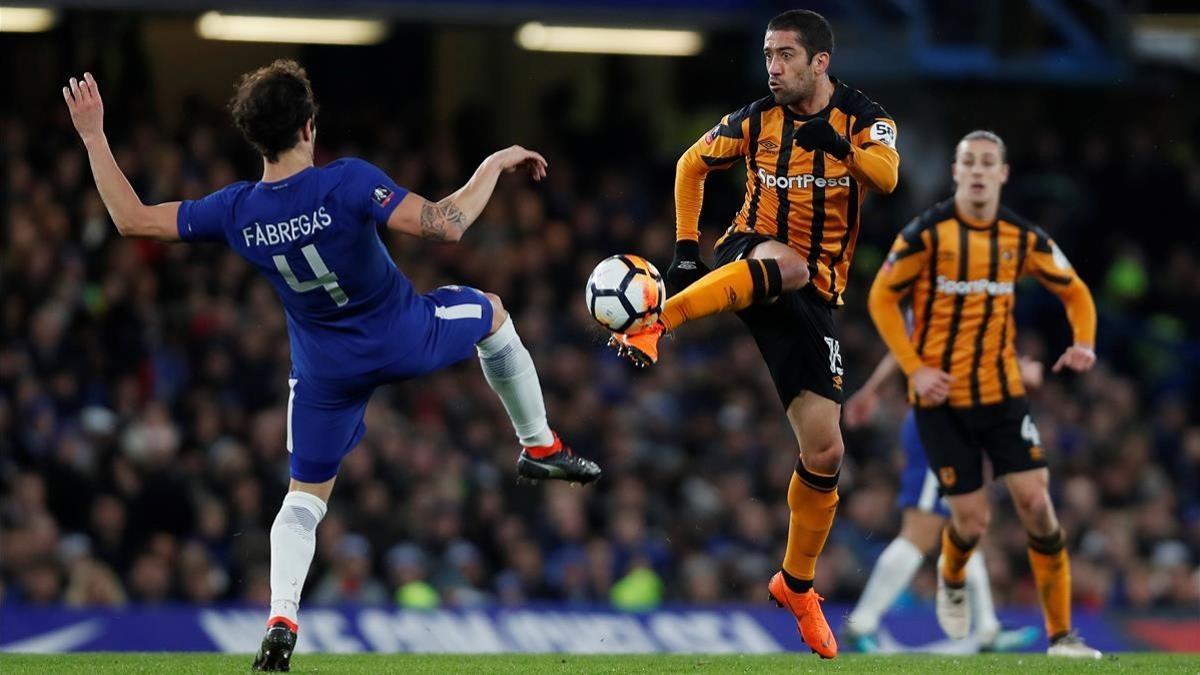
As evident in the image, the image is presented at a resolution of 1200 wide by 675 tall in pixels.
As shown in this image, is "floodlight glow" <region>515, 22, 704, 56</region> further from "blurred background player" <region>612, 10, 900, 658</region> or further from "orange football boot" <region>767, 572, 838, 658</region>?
"orange football boot" <region>767, 572, 838, 658</region>

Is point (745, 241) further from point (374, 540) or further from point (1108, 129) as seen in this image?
point (1108, 129)

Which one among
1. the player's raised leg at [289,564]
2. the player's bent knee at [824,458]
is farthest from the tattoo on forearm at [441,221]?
the player's bent knee at [824,458]

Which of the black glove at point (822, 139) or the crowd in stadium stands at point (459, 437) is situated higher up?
the black glove at point (822, 139)

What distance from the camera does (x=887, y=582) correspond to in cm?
1128

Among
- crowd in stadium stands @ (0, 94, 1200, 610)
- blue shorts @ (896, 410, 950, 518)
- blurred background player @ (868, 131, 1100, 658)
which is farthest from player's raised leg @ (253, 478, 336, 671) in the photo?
crowd in stadium stands @ (0, 94, 1200, 610)

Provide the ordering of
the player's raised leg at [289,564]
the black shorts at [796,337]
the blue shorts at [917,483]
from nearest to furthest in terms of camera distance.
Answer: the player's raised leg at [289,564] < the black shorts at [796,337] < the blue shorts at [917,483]

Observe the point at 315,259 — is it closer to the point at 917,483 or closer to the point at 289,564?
the point at 289,564

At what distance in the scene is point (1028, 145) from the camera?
19.9 m

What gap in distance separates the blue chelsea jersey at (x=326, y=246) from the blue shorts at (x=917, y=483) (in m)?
4.58

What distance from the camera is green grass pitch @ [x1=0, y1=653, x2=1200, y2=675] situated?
8.17m

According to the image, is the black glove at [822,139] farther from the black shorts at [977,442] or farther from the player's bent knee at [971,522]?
the player's bent knee at [971,522]

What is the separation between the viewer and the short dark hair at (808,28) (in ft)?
26.1

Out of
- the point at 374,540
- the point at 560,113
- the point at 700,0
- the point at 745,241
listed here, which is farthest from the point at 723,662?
the point at 560,113

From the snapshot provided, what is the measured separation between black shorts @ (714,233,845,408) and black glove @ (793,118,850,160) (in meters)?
0.66
